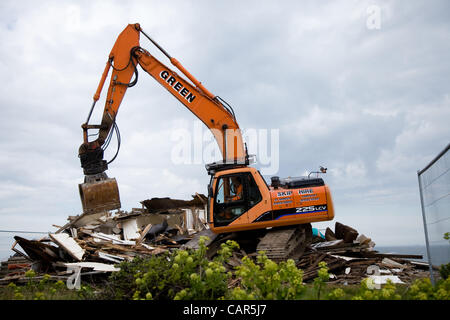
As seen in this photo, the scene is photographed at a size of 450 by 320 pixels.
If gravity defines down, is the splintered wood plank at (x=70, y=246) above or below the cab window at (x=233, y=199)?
below

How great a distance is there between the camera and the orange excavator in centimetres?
1019

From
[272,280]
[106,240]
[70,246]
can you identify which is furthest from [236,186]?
[272,280]

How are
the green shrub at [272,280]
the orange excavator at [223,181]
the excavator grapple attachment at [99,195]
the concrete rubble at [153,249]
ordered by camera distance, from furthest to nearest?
the excavator grapple attachment at [99,195] < the orange excavator at [223,181] < the concrete rubble at [153,249] < the green shrub at [272,280]

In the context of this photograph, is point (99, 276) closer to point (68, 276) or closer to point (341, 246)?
point (68, 276)

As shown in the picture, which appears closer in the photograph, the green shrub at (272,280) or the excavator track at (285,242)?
the green shrub at (272,280)

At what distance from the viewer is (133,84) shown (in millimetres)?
12242

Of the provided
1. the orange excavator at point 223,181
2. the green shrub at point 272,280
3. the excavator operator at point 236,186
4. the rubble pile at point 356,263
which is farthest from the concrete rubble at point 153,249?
the green shrub at point 272,280

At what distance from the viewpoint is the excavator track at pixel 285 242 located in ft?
30.1

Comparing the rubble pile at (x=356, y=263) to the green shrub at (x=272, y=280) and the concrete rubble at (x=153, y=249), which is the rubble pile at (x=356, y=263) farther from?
the green shrub at (x=272, y=280)

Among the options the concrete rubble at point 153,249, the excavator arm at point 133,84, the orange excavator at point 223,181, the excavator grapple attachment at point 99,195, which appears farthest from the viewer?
the excavator arm at point 133,84

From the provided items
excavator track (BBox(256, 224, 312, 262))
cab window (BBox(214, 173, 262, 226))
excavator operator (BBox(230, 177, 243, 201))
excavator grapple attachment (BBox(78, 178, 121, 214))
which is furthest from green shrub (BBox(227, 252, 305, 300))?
excavator grapple attachment (BBox(78, 178, 121, 214))

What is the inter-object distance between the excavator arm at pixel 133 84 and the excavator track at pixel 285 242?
240 centimetres

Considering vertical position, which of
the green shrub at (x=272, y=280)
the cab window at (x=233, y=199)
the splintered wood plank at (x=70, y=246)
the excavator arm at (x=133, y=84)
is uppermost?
the excavator arm at (x=133, y=84)

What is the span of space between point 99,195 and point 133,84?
3.47 metres
